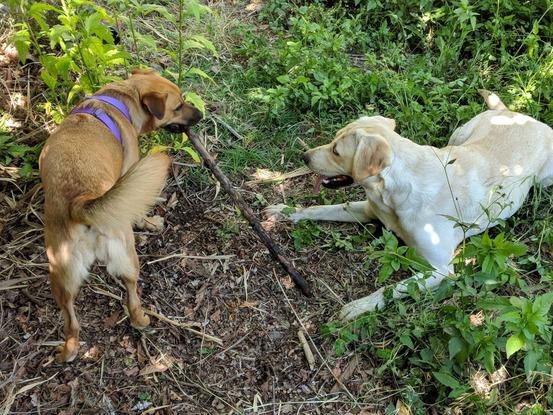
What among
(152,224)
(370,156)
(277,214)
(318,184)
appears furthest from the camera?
(318,184)

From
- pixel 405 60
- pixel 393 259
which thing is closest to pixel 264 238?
pixel 393 259

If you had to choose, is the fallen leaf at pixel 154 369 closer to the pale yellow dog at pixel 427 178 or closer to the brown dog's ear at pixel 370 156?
the pale yellow dog at pixel 427 178

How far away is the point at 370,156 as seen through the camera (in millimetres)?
3498

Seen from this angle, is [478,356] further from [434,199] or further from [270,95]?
[270,95]

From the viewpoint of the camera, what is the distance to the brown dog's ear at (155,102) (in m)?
3.63

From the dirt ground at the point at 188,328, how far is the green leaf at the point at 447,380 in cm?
30

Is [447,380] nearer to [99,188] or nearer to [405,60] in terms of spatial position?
[99,188]

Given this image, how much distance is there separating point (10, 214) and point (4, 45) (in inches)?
68.7

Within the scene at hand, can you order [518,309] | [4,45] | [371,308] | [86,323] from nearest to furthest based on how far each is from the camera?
[518,309]
[86,323]
[371,308]
[4,45]

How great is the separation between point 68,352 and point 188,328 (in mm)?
696

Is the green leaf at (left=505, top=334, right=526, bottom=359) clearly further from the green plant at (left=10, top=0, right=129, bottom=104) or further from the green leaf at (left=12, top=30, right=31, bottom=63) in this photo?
the green leaf at (left=12, top=30, right=31, bottom=63)

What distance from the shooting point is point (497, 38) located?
5484 millimetres

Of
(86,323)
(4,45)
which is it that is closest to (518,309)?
(86,323)

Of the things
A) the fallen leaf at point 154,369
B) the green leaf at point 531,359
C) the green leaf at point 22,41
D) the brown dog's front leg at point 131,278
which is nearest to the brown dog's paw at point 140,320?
the brown dog's front leg at point 131,278
